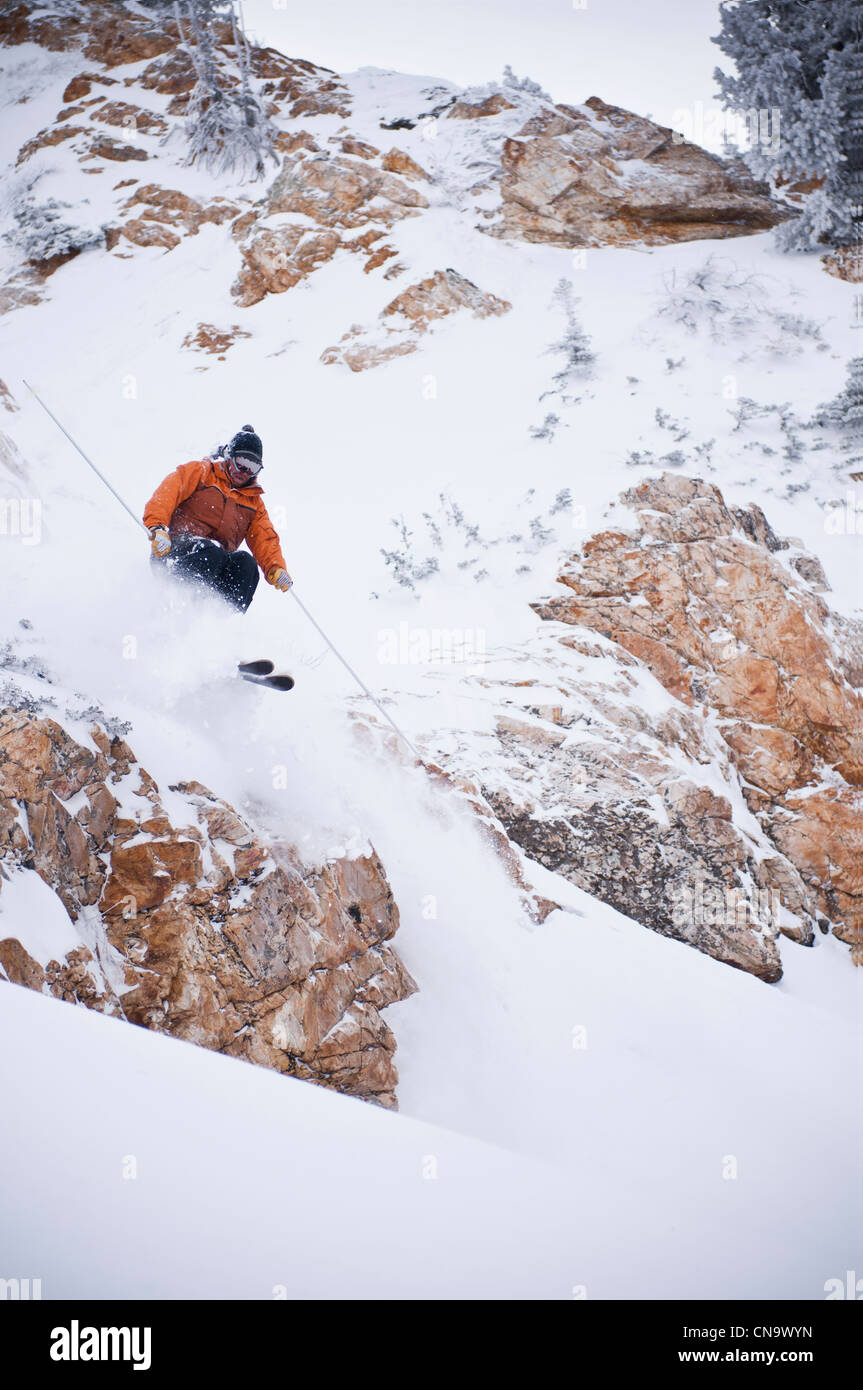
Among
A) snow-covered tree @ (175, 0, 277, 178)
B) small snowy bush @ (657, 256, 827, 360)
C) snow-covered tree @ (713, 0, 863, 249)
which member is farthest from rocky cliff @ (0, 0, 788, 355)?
small snowy bush @ (657, 256, 827, 360)

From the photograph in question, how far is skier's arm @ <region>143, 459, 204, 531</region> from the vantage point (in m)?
5.04

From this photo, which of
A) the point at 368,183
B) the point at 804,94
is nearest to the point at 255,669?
the point at 368,183

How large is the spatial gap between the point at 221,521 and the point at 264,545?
395 mm

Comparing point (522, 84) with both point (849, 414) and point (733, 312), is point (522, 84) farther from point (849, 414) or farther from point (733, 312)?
point (849, 414)

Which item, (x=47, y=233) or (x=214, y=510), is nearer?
(x=214, y=510)

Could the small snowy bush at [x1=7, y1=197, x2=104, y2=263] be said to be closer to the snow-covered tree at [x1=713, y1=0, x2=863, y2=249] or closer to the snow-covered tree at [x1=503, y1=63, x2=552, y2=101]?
the snow-covered tree at [x1=503, y1=63, x2=552, y2=101]

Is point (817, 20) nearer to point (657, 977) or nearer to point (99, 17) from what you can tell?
point (99, 17)

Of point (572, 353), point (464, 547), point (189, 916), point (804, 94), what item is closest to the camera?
point (189, 916)

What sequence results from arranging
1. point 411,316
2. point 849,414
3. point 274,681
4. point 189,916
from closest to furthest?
1. point 189,916
2. point 274,681
3. point 849,414
4. point 411,316

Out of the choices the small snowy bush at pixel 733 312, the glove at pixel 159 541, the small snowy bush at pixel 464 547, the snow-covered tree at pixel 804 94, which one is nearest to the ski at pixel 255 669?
the glove at pixel 159 541

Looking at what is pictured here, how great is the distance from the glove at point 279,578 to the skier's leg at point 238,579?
15 centimetres

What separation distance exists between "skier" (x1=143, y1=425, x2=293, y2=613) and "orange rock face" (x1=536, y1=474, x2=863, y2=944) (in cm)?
388

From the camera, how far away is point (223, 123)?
57.2 feet
